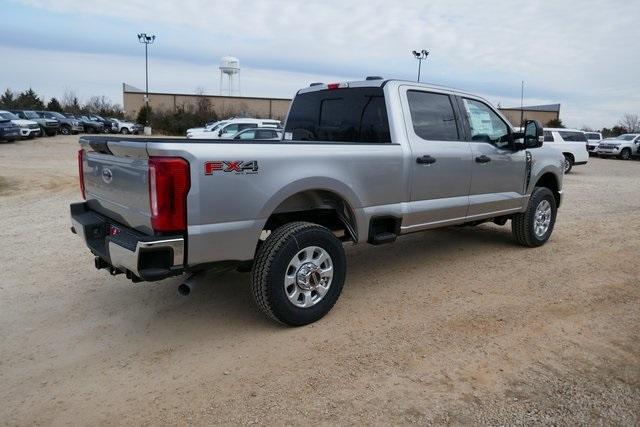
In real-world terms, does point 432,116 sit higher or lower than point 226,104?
lower

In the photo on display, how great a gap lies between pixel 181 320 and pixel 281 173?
1.59 m

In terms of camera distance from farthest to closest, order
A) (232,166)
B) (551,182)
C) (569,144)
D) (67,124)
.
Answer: (67,124) < (569,144) < (551,182) < (232,166)

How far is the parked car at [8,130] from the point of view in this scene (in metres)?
24.9

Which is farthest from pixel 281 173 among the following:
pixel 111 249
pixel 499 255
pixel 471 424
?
pixel 499 255

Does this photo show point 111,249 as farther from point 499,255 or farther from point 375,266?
point 499,255

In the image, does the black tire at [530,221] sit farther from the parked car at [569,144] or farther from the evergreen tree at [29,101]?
the evergreen tree at [29,101]

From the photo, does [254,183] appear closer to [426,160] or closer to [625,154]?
[426,160]

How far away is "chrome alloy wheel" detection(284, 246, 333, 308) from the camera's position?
409 centimetres

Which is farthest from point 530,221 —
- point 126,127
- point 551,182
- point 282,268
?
point 126,127

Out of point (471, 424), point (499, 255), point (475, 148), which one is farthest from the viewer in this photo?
point (499, 255)

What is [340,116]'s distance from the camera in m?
5.50

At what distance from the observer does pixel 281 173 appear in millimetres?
3938

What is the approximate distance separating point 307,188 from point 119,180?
56.2 inches

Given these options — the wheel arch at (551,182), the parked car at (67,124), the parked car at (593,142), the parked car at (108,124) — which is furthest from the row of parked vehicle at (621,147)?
the parked car at (108,124)
